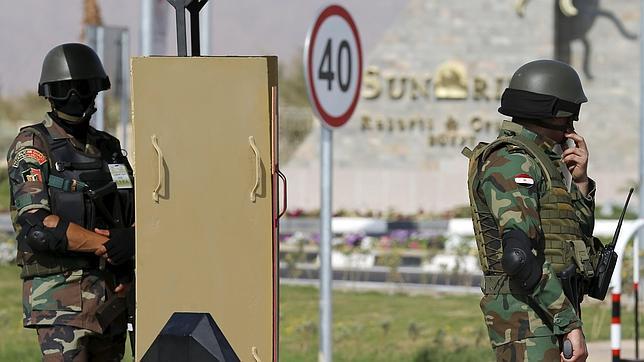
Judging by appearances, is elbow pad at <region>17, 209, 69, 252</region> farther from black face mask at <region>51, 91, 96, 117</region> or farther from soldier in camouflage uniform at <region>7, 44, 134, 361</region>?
black face mask at <region>51, 91, 96, 117</region>

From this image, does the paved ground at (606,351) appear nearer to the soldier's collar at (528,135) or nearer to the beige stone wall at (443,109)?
the soldier's collar at (528,135)

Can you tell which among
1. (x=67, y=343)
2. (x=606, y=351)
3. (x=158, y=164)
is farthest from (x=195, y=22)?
(x=606, y=351)

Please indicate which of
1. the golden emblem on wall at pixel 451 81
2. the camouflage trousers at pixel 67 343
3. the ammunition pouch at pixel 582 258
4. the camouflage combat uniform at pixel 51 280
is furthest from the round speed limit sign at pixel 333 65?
the golden emblem on wall at pixel 451 81

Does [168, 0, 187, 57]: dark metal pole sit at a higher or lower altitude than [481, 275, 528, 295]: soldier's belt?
higher

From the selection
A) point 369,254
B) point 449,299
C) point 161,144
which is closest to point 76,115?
point 161,144

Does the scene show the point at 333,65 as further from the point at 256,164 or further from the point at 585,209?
the point at 256,164

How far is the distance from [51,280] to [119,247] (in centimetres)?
32

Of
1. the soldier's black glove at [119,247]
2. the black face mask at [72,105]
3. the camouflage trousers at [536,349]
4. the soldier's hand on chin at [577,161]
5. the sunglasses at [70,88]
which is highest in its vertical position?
the sunglasses at [70,88]

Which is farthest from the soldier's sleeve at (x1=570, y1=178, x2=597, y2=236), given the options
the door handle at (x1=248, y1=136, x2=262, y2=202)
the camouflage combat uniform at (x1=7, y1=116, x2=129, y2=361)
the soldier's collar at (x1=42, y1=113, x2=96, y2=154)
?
the soldier's collar at (x1=42, y1=113, x2=96, y2=154)

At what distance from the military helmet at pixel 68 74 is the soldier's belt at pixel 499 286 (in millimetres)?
1706

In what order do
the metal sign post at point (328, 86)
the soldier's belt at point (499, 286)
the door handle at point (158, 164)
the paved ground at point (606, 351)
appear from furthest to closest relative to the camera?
the paved ground at point (606, 351) < the metal sign post at point (328, 86) < the soldier's belt at point (499, 286) < the door handle at point (158, 164)

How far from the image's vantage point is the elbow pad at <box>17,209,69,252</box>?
5285mm

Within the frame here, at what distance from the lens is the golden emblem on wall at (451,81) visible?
107 feet

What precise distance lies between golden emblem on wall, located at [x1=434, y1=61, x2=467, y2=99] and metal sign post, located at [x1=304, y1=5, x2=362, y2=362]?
82.7 ft
